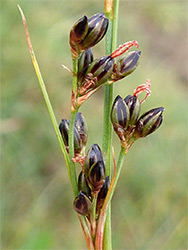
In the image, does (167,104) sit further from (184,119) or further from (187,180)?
(187,180)

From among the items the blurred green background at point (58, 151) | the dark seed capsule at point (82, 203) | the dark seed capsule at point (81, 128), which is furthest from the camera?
the blurred green background at point (58, 151)

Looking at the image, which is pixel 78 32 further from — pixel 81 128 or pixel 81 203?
pixel 81 203

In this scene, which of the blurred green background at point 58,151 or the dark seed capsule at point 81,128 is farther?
the blurred green background at point 58,151

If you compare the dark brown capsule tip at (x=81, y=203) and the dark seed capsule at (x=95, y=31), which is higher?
the dark seed capsule at (x=95, y=31)

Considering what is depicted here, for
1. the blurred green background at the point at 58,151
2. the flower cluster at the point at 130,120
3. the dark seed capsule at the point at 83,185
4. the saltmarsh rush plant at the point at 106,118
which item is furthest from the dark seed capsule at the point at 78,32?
the blurred green background at the point at 58,151

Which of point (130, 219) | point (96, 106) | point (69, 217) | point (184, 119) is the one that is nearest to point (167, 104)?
point (184, 119)

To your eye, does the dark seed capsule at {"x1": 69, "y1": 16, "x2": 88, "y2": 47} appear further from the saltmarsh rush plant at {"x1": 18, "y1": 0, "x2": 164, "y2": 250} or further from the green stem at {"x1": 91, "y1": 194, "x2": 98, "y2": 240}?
the green stem at {"x1": 91, "y1": 194, "x2": 98, "y2": 240}

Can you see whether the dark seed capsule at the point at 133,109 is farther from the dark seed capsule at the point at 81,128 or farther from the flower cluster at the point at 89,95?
the dark seed capsule at the point at 81,128

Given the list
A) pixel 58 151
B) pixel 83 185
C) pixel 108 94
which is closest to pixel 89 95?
pixel 108 94
